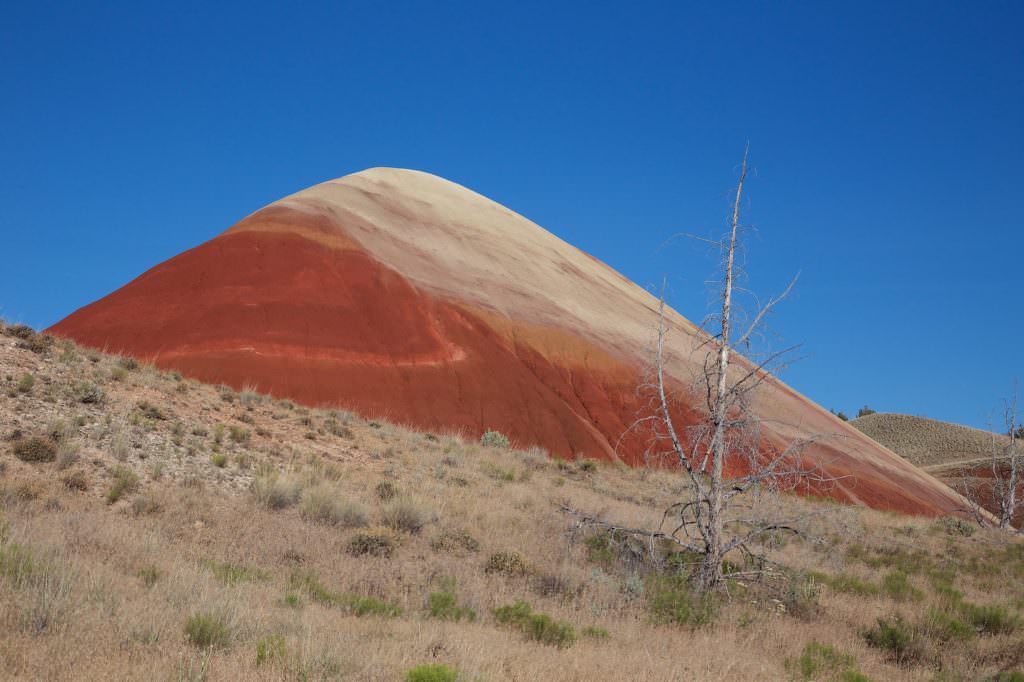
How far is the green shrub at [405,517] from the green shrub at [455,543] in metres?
0.54

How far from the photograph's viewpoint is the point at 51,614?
543 cm

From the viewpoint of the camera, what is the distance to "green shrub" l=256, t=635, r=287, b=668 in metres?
5.37

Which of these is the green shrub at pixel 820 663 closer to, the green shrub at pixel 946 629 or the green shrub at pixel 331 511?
the green shrub at pixel 946 629

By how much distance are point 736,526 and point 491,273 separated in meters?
28.7

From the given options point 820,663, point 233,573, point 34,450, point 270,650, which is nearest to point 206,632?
point 270,650

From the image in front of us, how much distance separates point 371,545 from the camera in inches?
398

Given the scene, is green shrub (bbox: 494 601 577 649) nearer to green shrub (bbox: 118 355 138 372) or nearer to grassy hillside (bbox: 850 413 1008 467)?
green shrub (bbox: 118 355 138 372)

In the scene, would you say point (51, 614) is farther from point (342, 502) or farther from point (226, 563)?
point (342, 502)


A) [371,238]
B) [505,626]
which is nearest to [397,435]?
[505,626]

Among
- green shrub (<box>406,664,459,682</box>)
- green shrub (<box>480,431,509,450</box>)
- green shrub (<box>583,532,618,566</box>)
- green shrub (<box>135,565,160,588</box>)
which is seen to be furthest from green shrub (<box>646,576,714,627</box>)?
green shrub (<box>480,431,509,450</box>)

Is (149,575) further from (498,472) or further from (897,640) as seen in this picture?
(498,472)

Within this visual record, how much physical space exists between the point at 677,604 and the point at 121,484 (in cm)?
853

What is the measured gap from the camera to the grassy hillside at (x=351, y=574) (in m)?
5.71

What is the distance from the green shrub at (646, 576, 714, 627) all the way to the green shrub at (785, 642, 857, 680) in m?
1.24
